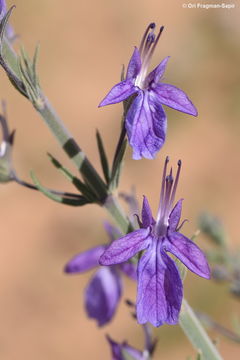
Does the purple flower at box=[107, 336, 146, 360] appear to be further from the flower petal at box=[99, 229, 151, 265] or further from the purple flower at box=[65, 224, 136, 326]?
the flower petal at box=[99, 229, 151, 265]

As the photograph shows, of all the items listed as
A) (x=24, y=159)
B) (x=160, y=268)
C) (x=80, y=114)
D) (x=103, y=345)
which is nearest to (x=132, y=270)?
(x=160, y=268)

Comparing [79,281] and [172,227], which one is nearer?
[172,227]

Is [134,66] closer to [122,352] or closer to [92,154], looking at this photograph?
[122,352]

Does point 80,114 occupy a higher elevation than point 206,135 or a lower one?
higher

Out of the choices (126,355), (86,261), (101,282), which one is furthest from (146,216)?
(101,282)

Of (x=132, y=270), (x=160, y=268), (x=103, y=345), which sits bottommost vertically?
(x=103, y=345)

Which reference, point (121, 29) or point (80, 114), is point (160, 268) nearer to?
point (80, 114)
